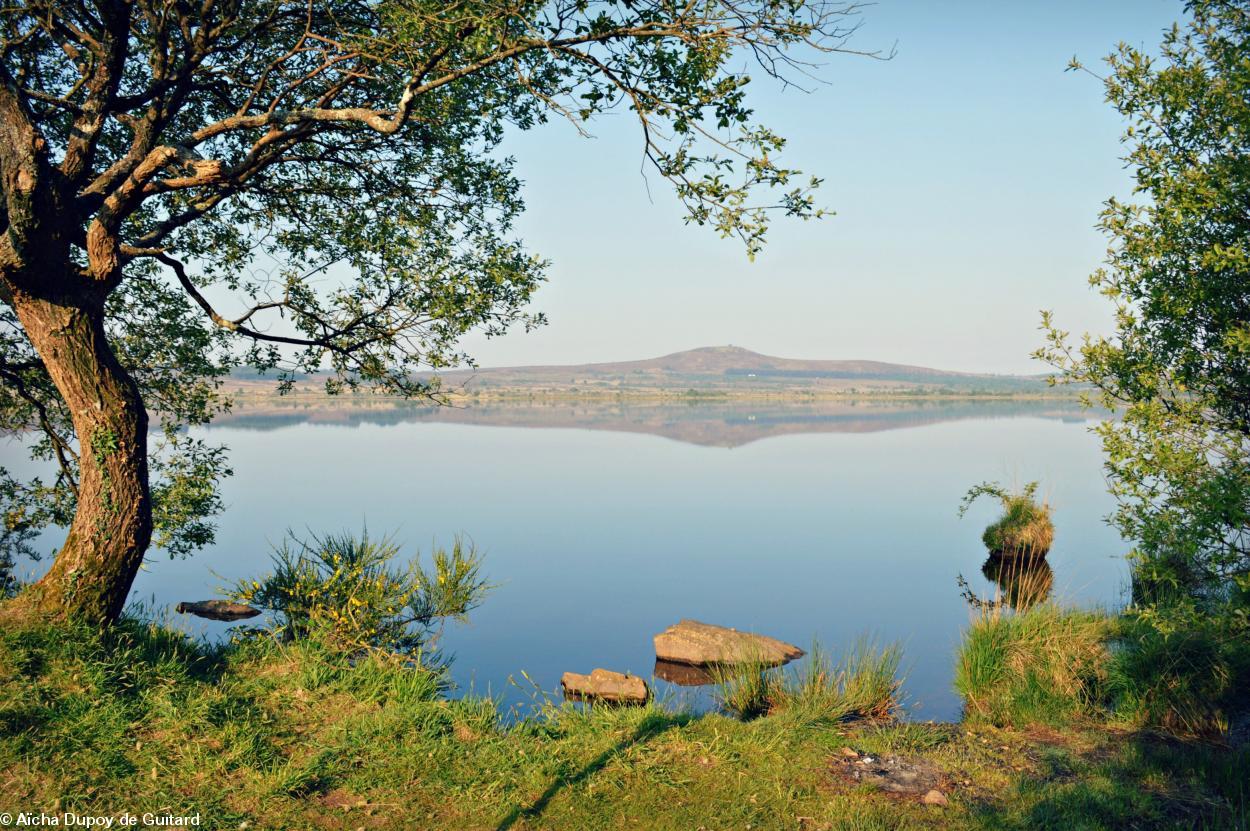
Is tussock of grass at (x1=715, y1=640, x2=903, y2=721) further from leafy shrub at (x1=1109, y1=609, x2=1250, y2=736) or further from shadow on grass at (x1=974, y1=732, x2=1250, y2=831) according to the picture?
leafy shrub at (x1=1109, y1=609, x2=1250, y2=736)

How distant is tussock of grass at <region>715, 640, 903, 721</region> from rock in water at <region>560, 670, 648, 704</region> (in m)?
1.13

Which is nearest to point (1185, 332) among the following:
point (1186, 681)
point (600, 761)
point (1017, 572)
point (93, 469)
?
point (1186, 681)

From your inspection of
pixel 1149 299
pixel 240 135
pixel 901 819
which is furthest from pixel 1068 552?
pixel 240 135

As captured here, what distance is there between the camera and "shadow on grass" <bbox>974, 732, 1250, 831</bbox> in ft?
20.0

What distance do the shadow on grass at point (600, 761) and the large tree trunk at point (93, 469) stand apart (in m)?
4.23

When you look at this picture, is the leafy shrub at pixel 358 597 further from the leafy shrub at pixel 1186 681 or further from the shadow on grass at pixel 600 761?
the leafy shrub at pixel 1186 681

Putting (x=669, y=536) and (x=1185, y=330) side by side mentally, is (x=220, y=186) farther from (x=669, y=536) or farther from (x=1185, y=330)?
(x=669, y=536)

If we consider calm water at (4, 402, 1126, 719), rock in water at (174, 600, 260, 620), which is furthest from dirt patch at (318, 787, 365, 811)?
rock in water at (174, 600, 260, 620)

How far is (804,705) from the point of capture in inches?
345

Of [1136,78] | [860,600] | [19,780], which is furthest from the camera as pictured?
[860,600]

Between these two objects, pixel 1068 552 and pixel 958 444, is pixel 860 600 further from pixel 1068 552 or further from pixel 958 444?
pixel 958 444

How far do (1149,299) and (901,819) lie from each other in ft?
20.6

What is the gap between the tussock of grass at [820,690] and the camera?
366 inches

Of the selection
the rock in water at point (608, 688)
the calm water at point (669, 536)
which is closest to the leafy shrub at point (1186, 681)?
the calm water at point (669, 536)
